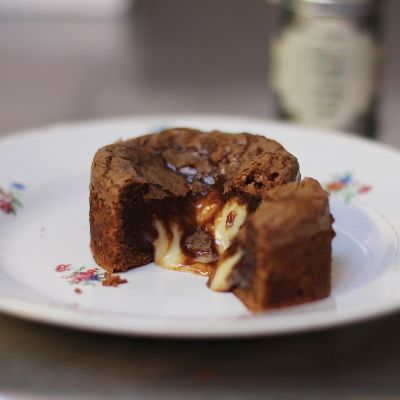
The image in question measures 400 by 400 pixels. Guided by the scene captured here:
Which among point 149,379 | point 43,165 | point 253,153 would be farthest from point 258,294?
point 43,165

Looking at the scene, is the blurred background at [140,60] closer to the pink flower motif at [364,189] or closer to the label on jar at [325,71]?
the label on jar at [325,71]

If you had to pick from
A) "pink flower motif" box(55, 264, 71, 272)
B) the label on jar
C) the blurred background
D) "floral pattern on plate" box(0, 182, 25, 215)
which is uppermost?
the label on jar

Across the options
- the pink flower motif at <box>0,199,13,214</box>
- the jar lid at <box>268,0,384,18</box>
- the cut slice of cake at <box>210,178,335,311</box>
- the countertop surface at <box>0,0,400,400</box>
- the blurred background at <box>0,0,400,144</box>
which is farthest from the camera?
the blurred background at <box>0,0,400,144</box>

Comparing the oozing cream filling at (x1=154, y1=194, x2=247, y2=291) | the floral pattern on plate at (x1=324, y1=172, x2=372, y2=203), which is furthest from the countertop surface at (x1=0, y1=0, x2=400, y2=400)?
the floral pattern on plate at (x1=324, y1=172, x2=372, y2=203)

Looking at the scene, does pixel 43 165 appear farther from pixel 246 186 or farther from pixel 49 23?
pixel 49 23

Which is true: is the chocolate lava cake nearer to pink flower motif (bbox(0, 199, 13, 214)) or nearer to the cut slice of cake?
the cut slice of cake

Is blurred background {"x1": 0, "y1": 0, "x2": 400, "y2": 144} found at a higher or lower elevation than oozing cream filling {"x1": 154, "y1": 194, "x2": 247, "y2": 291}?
lower
